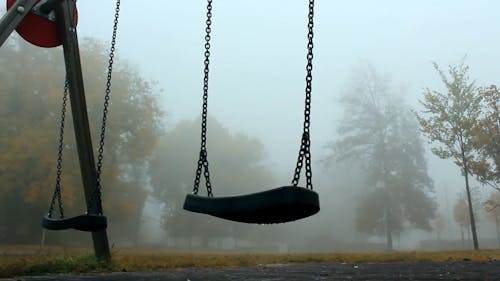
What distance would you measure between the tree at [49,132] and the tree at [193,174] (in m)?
8.87

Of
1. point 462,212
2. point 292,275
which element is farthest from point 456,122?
point 462,212

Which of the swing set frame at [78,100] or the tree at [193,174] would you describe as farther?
the tree at [193,174]

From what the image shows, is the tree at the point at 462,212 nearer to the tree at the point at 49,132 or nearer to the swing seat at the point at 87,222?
the tree at the point at 49,132

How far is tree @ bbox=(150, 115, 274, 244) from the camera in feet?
118

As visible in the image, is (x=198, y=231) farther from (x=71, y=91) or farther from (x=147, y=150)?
(x=71, y=91)

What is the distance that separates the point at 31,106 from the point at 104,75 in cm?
461

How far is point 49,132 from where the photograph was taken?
893 inches

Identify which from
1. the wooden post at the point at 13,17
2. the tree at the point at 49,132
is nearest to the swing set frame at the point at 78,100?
the wooden post at the point at 13,17

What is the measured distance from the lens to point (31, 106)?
24562 millimetres

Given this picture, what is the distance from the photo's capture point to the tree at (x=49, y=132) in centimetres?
2195

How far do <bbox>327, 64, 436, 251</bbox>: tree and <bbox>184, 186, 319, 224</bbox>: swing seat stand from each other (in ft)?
95.9

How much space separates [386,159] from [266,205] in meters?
30.6

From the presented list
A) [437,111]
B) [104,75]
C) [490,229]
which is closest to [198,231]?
[104,75]

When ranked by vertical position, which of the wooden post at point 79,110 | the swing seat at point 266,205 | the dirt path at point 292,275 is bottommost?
the dirt path at point 292,275
